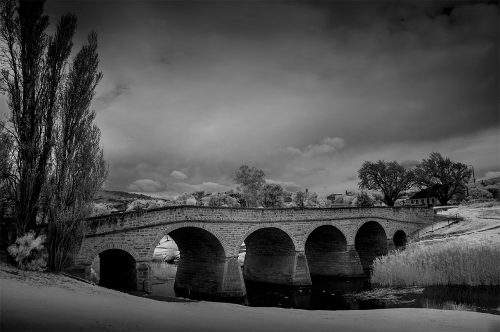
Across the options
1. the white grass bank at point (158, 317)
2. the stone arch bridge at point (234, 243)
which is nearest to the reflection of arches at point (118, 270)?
the stone arch bridge at point (234, 243)

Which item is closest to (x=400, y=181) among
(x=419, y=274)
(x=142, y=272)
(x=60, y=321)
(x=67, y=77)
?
(x=419, y=274)

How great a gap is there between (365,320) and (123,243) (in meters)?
13.7

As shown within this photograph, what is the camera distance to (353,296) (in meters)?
22.6

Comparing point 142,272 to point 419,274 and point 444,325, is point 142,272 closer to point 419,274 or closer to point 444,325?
point 444,325

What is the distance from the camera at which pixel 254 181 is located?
58.8 metres

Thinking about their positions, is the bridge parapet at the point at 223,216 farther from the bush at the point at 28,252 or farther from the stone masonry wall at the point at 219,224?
the bush at the point at 28,252

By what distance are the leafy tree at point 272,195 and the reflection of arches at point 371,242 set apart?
25.9 metres

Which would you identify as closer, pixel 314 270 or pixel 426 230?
pixel 314 270

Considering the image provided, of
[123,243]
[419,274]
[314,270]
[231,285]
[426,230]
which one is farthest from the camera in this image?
[426,230]

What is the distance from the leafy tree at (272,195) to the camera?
6369 centimetres

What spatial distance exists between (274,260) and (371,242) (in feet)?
44.5

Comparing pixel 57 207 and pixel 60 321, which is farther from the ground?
pixel 57 207

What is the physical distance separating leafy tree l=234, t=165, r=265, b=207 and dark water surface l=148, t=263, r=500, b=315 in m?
28.4

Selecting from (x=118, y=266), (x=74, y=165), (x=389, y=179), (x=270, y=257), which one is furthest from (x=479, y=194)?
(x=74, y=165)
